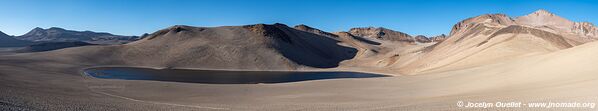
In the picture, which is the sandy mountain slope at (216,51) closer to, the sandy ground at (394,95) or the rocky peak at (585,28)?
the sandy ground at (394,95)

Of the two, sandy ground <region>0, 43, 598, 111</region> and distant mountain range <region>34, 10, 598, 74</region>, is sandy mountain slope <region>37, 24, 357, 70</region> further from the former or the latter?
sandy ground <region>0, 43, 598, 111</region>

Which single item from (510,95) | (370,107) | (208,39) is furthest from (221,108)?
(208,39)

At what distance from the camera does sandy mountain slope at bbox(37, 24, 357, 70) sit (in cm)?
8906

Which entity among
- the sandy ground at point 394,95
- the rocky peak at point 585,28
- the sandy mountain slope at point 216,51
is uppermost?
the rocky peak at point 585,28

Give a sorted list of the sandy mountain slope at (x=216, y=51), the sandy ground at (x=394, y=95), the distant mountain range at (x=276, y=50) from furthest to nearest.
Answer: the sandy mountain slope at (x=216, y=51) < the distant mountain range at (x=276, y=50) < the sandy ground at (x=394, y=95)

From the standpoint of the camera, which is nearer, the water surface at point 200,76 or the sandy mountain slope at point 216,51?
the water surface at point 200,76

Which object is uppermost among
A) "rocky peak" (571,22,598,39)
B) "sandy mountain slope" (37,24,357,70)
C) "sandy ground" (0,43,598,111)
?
"rocky peak" (571,22,598,39)

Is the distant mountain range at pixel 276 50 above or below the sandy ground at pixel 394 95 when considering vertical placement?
above

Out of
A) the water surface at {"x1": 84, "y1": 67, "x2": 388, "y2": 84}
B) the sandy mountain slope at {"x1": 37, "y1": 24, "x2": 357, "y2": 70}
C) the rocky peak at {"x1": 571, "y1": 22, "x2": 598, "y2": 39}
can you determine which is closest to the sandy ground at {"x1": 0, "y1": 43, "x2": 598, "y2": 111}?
the water surface at {"x1": 84, "y1": 67, "x2": 388, "y2": 84}

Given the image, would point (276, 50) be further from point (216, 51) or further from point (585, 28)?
point (585, 28)

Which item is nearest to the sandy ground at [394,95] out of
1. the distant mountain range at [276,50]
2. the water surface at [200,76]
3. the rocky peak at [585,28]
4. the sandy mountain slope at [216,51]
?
the water surface at [200,76]

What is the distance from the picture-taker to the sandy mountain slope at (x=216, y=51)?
8906 centimetres

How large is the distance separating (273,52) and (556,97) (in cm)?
8600

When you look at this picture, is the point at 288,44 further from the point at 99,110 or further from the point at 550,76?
the point at 99,110
